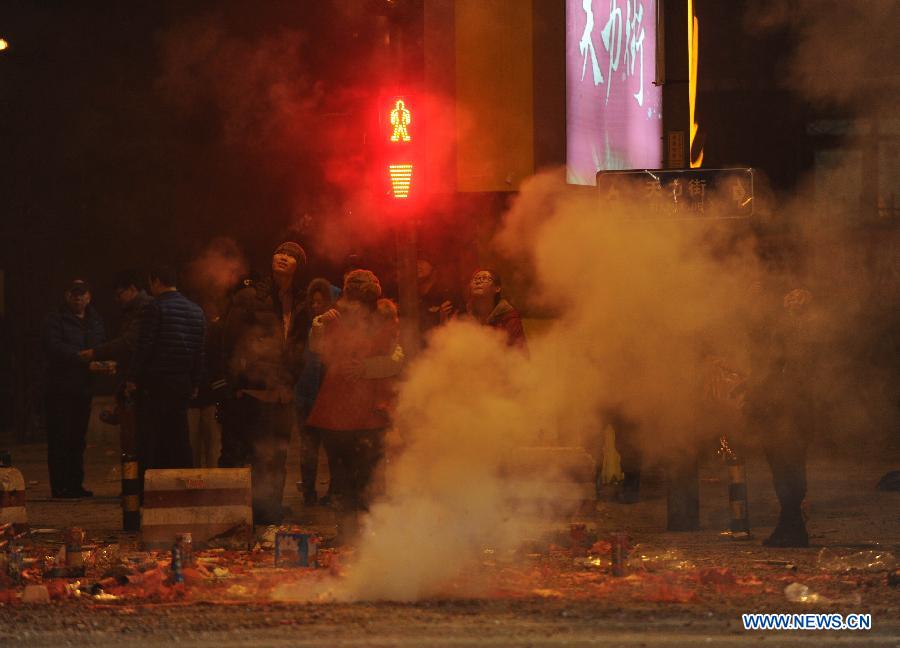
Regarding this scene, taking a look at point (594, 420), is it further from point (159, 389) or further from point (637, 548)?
point (159, 389)

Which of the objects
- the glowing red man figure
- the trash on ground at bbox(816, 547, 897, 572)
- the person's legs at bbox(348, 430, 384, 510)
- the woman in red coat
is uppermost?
the glowing red man figure

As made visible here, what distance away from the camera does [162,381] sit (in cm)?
968

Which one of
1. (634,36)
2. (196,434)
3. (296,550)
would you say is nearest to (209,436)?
(196,434)

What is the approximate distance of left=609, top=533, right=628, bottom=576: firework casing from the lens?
743cm

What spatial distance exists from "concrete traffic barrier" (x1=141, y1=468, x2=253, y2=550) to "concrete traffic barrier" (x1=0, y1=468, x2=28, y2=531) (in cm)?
83

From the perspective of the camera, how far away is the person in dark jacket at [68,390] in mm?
11078

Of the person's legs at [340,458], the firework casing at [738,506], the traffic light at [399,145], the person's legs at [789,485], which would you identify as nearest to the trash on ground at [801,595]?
the person's legs at [789,485]

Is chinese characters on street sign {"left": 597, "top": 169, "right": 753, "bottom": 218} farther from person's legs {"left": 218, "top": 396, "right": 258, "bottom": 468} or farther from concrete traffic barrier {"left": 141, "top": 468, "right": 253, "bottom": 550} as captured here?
concrete traffic barrier {"left": 141, "top": 468, "right": 253, "bottom": 550}

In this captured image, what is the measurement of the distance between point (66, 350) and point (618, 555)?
18.9 ft

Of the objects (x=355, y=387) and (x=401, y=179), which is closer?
(x=355, y=387)

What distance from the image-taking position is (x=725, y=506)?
404 inches

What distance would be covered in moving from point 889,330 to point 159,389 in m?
9.01

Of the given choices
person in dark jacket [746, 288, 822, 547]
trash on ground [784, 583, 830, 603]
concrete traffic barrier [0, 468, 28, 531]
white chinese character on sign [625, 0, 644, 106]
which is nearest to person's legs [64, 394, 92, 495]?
concrete traffic barrier [0, 468, 28, 531]

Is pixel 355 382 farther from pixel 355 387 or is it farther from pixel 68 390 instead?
pixel 68 390
